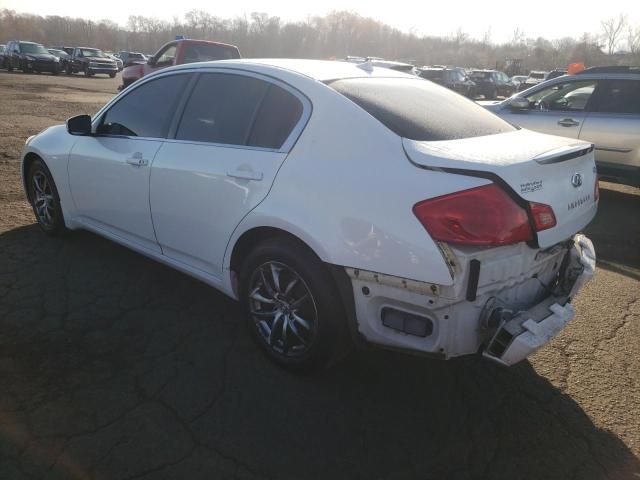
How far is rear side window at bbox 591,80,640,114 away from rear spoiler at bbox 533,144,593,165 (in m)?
4.61

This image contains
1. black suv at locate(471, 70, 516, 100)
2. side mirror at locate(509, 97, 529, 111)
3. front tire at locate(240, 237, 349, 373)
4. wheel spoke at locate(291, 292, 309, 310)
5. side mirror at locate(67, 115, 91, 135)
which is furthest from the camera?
black suv at locate(471, 70, 516, 100)

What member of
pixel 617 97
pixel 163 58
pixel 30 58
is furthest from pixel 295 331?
pixel 30 58

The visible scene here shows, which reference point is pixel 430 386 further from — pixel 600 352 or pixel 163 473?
pixel 163 473

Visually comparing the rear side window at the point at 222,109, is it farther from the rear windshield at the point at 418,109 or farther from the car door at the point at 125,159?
the rear windshield at the point at 418,109

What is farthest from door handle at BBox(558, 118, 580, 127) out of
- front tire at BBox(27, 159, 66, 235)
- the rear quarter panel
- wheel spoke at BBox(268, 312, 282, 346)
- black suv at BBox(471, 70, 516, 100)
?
black suv at BBox(471, 70, 516, 100)

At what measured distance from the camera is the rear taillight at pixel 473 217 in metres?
2.09

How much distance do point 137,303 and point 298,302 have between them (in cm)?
149

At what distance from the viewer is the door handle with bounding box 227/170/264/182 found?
2.70 meters

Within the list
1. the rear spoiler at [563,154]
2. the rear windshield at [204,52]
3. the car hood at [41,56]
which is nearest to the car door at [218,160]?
the rear spoiler at [563,154]

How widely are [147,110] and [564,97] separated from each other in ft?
20.1

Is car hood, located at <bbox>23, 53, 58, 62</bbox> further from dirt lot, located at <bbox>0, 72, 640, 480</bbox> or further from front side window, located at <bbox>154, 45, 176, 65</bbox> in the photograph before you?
dirt lot, located at <bbox>0, 72, 640, 480</bbox>

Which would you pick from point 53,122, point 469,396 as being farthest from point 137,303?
point 53,122

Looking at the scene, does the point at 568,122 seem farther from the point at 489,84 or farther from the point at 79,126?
the point at 489,84

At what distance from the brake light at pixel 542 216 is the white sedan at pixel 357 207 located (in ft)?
0.03
